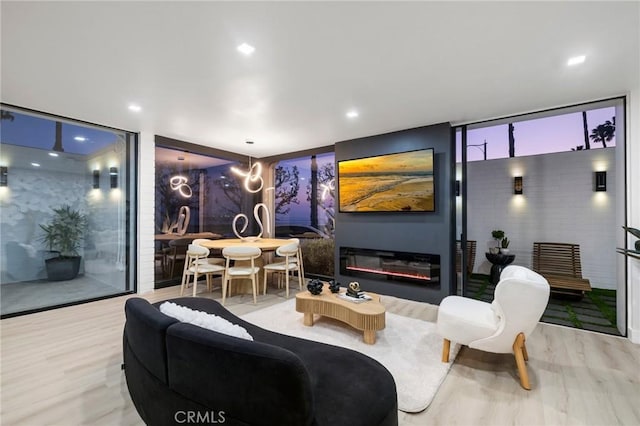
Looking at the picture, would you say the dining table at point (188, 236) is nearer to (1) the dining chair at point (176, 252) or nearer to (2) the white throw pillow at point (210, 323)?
(1) the dining chair at point (176, 252)

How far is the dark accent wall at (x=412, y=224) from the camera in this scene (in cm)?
395

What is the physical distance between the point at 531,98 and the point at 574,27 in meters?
1.32

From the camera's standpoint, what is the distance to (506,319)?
207 centimetres

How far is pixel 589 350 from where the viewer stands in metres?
2.65

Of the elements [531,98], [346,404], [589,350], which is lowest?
[589,350]

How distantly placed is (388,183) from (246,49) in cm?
286

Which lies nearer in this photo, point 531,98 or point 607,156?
point 531,98

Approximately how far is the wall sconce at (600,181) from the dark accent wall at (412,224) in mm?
2650

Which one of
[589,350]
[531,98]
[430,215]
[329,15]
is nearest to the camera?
[329,15]

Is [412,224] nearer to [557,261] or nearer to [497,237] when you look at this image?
[497,237]

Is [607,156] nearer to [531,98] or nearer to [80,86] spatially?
[531,98]

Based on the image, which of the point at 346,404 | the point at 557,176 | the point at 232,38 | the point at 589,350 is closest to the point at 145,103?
the point at 232,38

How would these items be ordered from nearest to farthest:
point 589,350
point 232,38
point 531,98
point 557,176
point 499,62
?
point 232,38 < point 499,62 < point 589,350 < point 531,98 < point 557,176

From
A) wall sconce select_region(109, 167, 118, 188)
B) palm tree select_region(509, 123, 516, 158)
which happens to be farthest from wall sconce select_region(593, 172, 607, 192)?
wall sconce select_region(109, 167, 118, 188)
